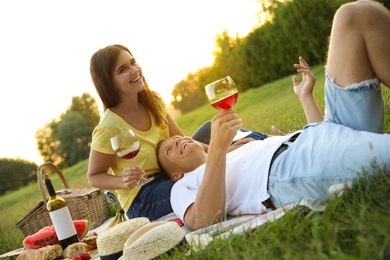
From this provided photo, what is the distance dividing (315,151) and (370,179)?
0.38m

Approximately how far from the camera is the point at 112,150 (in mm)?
3982

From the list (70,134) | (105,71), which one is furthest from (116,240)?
(70,134)

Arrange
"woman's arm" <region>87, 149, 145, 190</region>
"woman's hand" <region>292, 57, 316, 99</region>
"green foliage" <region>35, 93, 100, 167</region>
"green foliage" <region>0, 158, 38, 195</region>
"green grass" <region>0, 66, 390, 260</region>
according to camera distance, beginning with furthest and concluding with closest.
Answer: "green foliage" <region>35, 93, 100, 167</region>, "green foliage" <region>0, 158, 38, 195</region>, "woman's arm" <region>87, 149, 145, 190</region>, "woman's hand" <region>292, 57, 316, 99</region>, "green grass" <region>0, 66, 390, 260</region>

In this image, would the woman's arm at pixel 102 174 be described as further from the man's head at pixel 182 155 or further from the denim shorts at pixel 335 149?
the denim shorts at pixel 335 149

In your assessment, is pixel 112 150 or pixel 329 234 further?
pixel 112 150

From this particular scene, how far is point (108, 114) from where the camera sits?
13.7ft

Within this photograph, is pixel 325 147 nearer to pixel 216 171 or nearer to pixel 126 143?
pixel 216 171

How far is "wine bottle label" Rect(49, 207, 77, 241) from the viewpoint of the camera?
3891 millimetres

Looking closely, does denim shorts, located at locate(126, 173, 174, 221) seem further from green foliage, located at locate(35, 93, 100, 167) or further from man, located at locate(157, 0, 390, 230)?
green foliage, located at locate(35, 93, 100, 167)

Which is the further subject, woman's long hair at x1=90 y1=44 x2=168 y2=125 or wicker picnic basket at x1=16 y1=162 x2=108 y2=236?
wicker picnic basket at x1=16 y1=162 x2=108 y2=236

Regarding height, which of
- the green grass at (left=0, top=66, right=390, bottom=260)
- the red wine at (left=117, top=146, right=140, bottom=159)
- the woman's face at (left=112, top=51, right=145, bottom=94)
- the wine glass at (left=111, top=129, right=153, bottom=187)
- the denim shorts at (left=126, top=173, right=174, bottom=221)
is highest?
the woman's face at (left=112, top=51, right=145, bottom=94)

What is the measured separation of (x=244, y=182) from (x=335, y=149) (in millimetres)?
678

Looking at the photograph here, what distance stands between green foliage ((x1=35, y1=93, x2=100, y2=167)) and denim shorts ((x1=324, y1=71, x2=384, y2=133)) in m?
33.4

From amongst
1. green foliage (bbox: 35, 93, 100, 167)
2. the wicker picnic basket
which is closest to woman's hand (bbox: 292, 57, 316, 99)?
the wicker picnic basket
